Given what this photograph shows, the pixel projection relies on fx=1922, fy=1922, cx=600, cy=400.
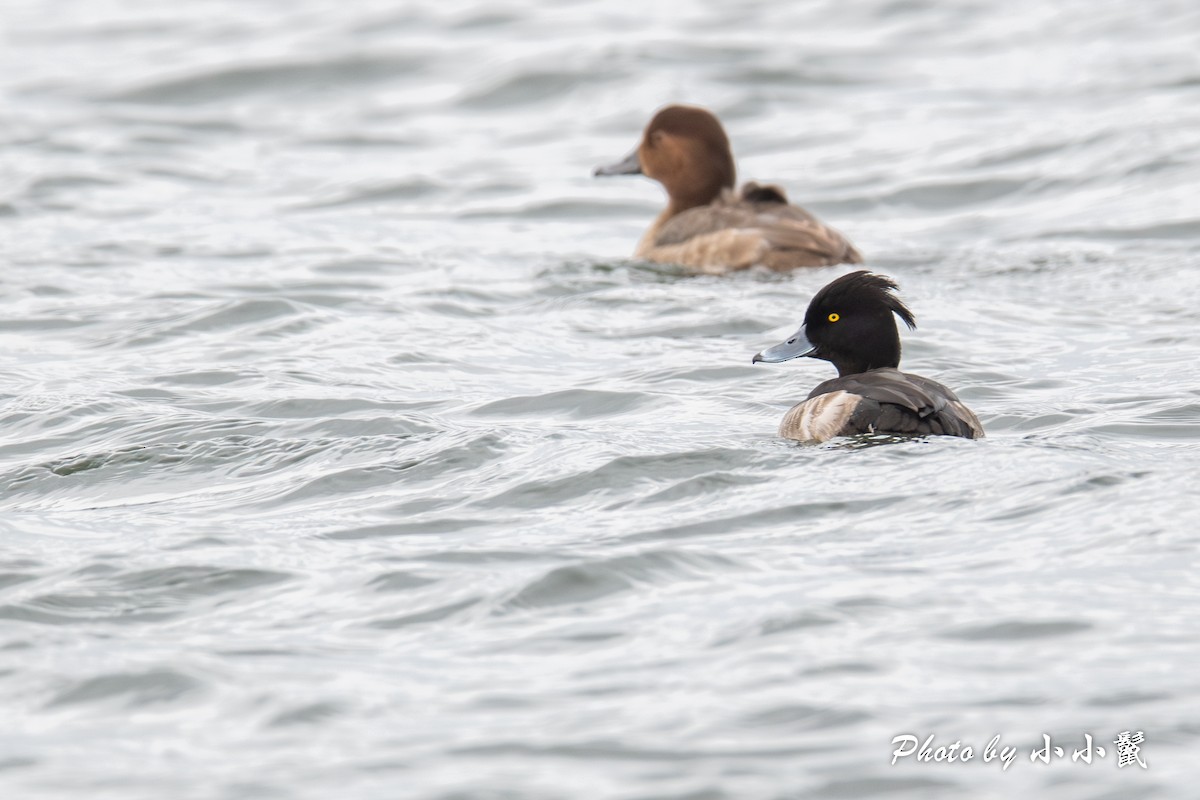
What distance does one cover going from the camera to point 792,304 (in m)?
10.2

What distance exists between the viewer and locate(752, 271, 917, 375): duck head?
748cm

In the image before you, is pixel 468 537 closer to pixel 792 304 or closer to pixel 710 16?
pixel 792 304

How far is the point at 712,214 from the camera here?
37.1 ft

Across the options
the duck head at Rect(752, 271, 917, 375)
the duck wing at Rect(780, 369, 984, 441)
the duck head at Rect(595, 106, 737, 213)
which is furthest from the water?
the duck head at Rect(595, 106, 737, 213)

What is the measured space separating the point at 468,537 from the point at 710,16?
50.9 ft

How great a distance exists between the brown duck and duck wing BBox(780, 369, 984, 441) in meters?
3.74

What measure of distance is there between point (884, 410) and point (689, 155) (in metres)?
5.39

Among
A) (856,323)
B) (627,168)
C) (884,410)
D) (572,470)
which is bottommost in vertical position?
(572,470)

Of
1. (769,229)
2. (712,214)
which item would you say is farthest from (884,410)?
(712,214)

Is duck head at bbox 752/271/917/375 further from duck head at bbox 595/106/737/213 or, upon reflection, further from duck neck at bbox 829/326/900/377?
duck head at bbox 595/106/737/213

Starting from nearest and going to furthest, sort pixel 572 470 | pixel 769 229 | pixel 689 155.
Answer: pixel 572 470, pixel 769 229, pixel 689 155

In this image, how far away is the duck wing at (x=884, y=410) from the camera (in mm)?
6762

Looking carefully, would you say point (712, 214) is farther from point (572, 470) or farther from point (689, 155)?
point (572, 470)

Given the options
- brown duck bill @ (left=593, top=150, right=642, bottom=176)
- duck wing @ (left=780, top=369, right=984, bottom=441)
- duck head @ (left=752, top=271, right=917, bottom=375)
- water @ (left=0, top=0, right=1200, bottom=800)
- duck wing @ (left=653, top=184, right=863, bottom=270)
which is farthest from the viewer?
brown duck bill @ (left=593, top=150, right=642, bottom=176)
